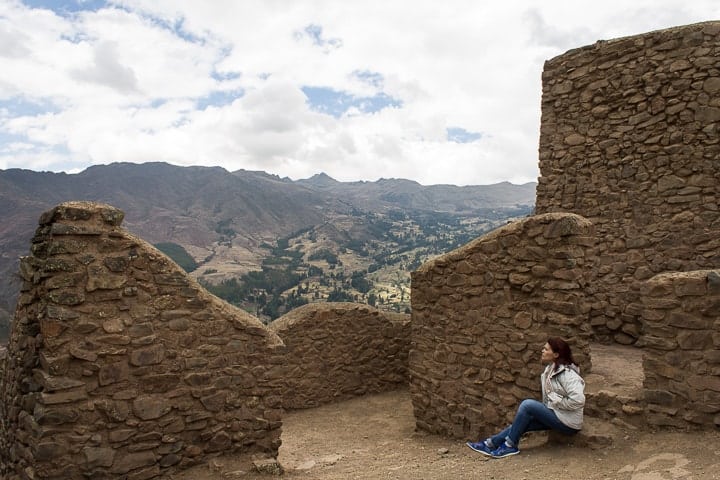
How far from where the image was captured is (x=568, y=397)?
532 cm

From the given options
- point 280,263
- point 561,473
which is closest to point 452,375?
point 561,473

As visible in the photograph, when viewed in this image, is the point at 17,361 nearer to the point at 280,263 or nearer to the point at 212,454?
the point at 212,454

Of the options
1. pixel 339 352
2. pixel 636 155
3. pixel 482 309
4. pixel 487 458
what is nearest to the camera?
pixel 487 458

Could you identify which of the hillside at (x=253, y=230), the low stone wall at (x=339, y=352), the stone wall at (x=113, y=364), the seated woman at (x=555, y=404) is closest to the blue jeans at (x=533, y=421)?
the seated woman at (x=555, y=404)

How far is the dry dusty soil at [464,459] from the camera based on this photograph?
472 cm

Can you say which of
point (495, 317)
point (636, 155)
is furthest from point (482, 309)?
point (636, 155)

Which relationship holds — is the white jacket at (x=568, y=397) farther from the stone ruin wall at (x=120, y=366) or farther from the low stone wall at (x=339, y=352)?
the low stone wall at (x=339, y=352)

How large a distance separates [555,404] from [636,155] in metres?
5.42

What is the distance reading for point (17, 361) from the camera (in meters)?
5.49

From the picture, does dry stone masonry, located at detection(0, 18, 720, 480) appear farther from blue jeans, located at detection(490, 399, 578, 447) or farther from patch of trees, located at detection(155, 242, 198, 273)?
patch of trees, located at detection(155, 242, 198, 273)

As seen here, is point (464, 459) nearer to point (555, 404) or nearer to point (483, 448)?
point (483, 448)

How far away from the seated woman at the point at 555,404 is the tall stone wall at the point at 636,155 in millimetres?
3588

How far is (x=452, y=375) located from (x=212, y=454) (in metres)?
3.81

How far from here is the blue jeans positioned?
212 inches
